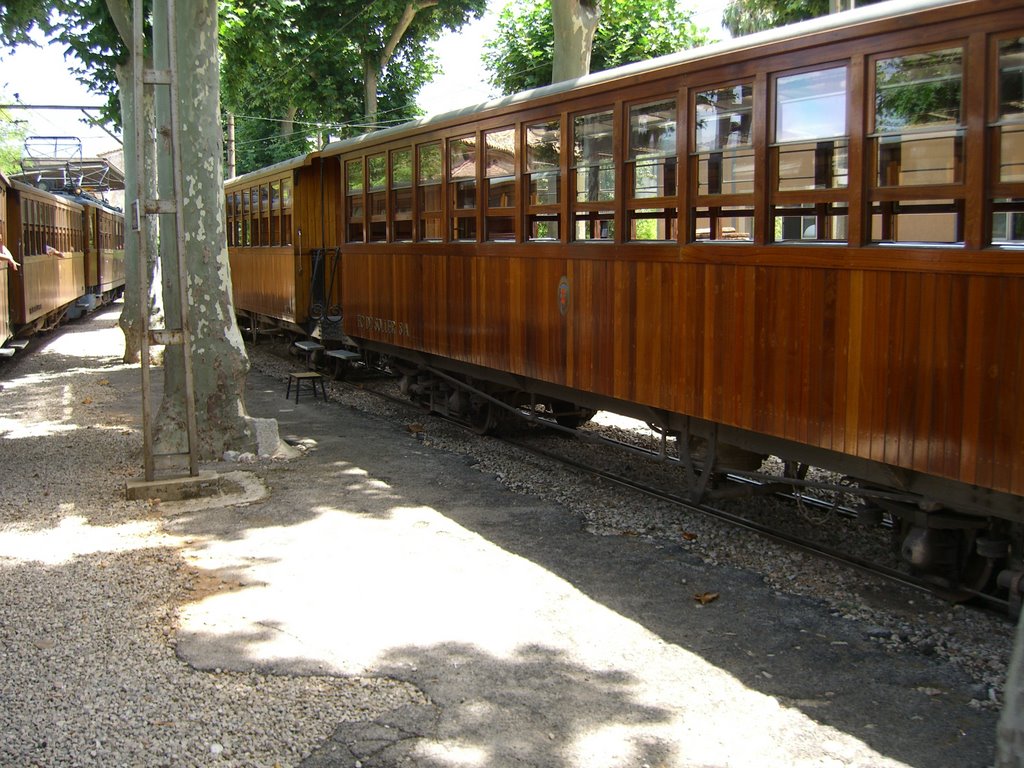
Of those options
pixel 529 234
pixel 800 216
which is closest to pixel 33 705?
pixel 800 216

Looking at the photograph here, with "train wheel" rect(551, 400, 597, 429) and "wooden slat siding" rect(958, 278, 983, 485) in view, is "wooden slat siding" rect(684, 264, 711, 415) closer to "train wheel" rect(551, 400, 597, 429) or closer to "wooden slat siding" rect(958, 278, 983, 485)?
"wooden slat siding" rect(958, 278, 983, 485)

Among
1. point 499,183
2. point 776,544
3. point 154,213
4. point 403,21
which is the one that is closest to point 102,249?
point 403,21

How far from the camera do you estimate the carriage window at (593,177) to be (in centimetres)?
726

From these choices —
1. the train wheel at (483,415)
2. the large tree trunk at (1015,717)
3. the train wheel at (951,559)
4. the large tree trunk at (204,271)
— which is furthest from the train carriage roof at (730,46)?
the large tree trunk at (1015,717)

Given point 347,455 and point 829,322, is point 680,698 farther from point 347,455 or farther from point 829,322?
point 347,455

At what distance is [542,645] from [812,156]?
2928mm

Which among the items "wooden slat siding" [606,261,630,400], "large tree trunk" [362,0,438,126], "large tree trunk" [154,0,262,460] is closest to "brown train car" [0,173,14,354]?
"large tree trunk" [154,0,262,460]

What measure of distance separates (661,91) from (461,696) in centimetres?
406

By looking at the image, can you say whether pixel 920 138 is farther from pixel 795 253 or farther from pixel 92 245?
pixel 92 245

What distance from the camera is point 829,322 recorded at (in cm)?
545

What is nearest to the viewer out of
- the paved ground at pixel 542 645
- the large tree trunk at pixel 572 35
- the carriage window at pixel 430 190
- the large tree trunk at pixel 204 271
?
the paved ground at pixel 542 645

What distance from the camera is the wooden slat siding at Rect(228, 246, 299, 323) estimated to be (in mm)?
15328

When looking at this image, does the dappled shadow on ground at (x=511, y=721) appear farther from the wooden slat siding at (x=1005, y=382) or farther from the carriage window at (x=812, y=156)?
the carriage window at (x=812, y=156)

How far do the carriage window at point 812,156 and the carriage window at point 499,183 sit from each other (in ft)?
9.87
